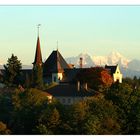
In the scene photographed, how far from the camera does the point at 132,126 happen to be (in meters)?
28.2

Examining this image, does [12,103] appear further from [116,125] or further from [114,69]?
[114,69]

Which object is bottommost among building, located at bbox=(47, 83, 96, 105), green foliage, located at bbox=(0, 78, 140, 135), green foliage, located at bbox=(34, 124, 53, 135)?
green foliage, located at bbox=(34, 124, 53, 135)

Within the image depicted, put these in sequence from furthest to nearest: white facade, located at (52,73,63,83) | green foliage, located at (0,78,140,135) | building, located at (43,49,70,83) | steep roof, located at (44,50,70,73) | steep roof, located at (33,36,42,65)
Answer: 1. steep roof, located at (33,36,42,65)
2. steep roof, located at (44,50,70,73)
3. building, located at (43,49,70,83)
4. white facade, located at (52,73,63,83)
5. green foliage, located at (0,78,140,135)

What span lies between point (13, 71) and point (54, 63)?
5981mm

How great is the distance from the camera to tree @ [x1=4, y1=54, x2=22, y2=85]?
176 feet

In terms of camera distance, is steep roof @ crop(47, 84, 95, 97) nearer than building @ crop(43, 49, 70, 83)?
Yes

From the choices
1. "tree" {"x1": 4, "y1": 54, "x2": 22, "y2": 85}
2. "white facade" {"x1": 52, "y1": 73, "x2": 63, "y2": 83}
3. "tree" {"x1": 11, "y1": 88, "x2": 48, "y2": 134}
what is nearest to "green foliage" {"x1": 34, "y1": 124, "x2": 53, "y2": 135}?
"tree" {"x1": 11, "y1": 88, "x2": 48, "y2": 134}

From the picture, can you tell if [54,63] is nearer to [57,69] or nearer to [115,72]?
[57,69]

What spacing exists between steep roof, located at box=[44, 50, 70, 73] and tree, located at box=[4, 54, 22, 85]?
4.28 m

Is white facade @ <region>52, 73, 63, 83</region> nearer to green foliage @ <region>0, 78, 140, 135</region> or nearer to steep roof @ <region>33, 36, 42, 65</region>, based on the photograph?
steep roof @ <region>33, 36, 42, 65</region>

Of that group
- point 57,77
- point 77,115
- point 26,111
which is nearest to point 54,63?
point 57,77

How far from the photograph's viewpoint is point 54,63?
194ft
